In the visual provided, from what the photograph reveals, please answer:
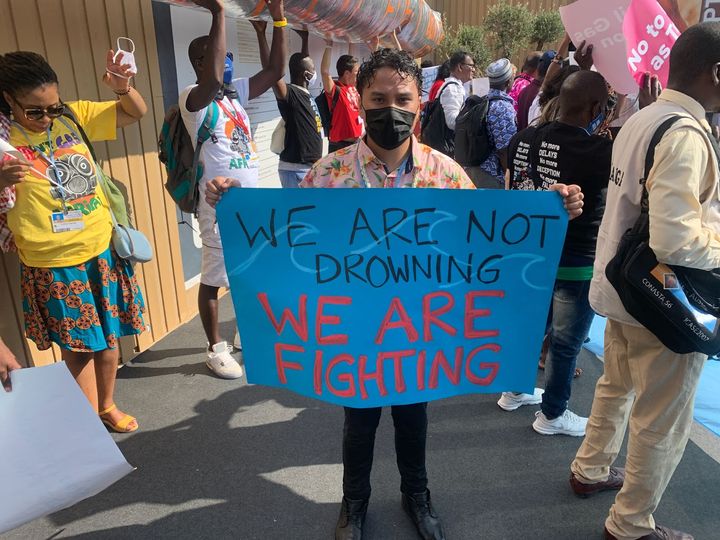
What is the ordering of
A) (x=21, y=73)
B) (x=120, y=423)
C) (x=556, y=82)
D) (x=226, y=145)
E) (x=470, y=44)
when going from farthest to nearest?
(x=470, y=44) < (x=556, y=82) < (x=226, y=145) < (x=120, y=423) < (x=21, y=73)

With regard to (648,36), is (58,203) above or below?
below

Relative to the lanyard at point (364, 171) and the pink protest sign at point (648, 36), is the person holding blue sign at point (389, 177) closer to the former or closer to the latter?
the lanyard at point (364, 171)

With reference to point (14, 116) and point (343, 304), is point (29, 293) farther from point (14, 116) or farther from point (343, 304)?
point (343, 304)

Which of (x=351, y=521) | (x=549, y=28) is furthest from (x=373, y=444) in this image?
(x=549, y=28)

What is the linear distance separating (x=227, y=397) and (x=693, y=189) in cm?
263

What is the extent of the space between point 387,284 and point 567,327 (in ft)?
4.23

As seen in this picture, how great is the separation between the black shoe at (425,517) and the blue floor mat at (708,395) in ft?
5.76

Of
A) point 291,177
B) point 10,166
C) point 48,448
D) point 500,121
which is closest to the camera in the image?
point 48,448

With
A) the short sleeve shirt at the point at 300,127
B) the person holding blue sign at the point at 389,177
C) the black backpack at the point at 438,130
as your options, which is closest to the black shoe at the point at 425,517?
the person holding blue sign at the point at 389,177

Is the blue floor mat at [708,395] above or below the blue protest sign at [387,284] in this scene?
below

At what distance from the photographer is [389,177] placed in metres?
1.90

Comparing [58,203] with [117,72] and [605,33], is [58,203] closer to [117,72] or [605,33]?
[117,72]

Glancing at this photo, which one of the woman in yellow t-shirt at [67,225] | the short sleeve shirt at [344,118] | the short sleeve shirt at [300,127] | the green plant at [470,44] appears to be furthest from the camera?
the green plant at [470,44]

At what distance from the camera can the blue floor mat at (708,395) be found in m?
3.07
